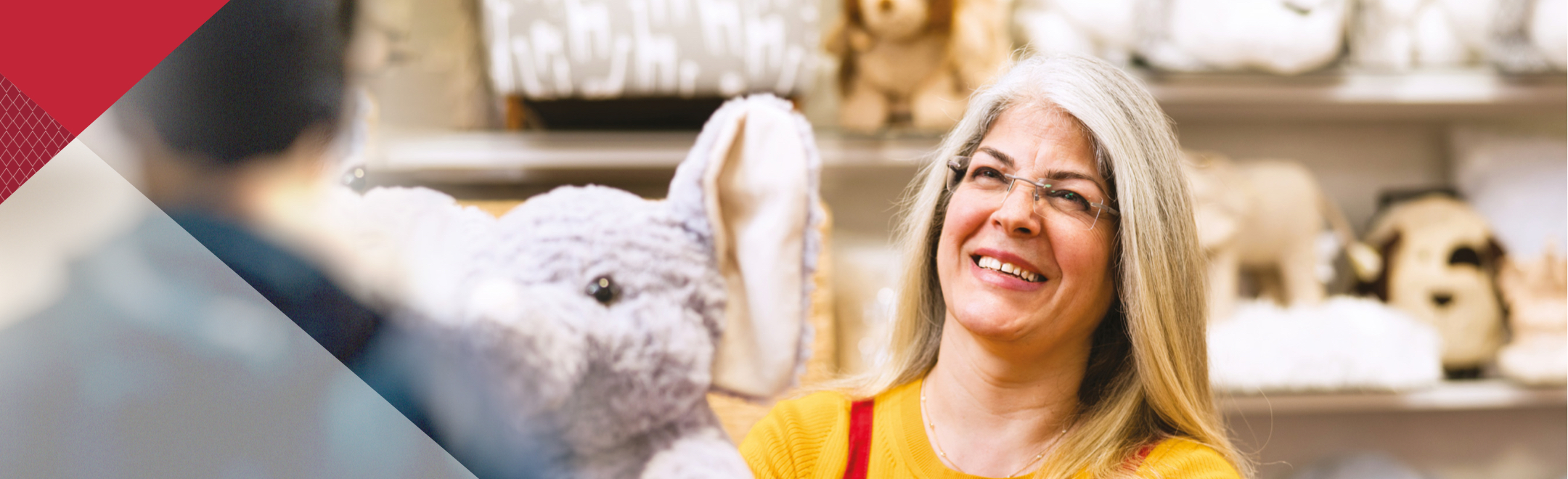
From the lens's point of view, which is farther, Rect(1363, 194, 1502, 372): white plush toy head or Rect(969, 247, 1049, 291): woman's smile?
Rect(1363, 194, 1502, 372): white plush toy head

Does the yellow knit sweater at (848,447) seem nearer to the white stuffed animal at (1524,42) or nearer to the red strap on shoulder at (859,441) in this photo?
the red strap on shoulder at (859,441)

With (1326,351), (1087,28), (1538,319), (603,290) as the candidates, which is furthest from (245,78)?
(1538,319)

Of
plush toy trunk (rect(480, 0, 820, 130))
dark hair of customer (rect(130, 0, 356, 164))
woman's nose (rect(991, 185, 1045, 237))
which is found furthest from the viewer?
plush toy trunk (rect(480, 0, 820, 130))

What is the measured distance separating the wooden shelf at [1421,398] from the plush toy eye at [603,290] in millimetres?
1239

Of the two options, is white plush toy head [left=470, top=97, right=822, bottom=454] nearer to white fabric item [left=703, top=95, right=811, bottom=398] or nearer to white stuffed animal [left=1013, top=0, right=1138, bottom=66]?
white fabric item [left=703, top=95, right=811, bottom=398]

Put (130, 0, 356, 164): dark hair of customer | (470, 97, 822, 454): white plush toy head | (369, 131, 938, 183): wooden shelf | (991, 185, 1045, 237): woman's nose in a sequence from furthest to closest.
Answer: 1. (369, 131, 938, 183): wooden shelf
2. (991, 185, 1045, 237): woman's nose
3. (470, 97, 822, 454): white plush toy head
4. (130, 0, 356, 164): dark hair of customer

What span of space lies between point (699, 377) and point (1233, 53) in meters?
1.19

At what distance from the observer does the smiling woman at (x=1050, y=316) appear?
669mm

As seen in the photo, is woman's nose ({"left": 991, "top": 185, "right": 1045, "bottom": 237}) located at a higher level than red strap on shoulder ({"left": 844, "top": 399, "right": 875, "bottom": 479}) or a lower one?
higher

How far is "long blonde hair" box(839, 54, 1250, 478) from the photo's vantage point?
0.68 m

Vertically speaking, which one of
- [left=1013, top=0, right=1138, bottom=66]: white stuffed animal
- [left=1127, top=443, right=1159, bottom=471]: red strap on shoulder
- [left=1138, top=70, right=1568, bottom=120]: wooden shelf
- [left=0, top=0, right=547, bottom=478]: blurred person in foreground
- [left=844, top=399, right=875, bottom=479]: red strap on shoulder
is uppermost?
[left=1013, top=0, right=1138, bottom=66]: white stuffed animal

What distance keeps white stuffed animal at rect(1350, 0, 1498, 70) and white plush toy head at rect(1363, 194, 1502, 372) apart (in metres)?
0.25
